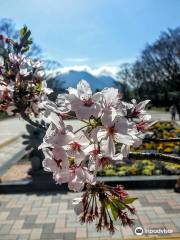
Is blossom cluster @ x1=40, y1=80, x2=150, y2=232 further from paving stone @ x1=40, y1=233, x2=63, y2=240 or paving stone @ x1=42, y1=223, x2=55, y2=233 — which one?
paving stone @ x1=42, y1=223, x2=55, y2=233

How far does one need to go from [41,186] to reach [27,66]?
6330mm

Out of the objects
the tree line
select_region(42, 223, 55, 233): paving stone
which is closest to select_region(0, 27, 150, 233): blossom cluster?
select_region(42, 223, 55, 233): paving stone

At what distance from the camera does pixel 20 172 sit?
10258 mm

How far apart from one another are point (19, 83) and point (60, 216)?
483 centimetres

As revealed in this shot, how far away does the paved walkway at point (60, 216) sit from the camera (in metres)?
6.12

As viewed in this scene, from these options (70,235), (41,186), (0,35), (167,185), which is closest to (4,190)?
(41,186)

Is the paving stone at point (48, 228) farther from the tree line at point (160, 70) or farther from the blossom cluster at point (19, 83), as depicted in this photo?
the tree line at point (160, 70)

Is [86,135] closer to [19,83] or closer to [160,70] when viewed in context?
[19,83]

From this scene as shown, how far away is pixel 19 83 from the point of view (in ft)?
8.27

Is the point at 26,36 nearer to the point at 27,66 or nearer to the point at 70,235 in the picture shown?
the point at 27,66

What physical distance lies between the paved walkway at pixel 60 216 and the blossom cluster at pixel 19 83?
156 inches

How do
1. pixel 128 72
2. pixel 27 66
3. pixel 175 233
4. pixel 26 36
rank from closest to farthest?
pixel 26 36 → pixel 27 66 → pixel 175 233 → pixel 128 72

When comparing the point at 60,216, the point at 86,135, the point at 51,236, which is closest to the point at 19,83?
the point at 86,135

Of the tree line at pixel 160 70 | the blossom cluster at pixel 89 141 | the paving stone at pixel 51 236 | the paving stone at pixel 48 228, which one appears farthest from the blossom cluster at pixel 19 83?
the tree line at pixel 160 70
